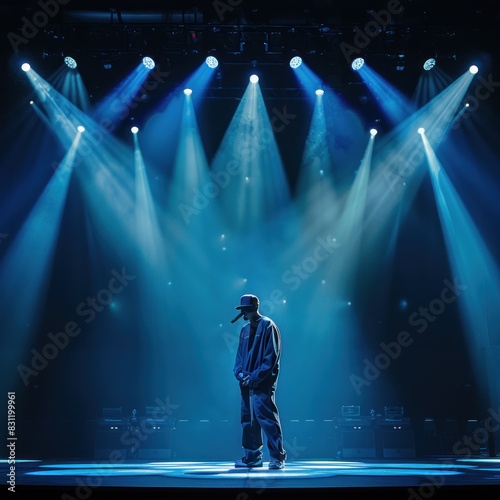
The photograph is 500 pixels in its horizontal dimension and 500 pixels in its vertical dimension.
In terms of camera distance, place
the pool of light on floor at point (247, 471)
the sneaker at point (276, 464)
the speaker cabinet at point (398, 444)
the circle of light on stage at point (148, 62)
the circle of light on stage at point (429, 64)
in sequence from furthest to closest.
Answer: the circle of light on stage at point (429, 64)
the circle of light on stage at point (148, 62)
the speaker cabinet at point (398, 444)
the sneaker at point (276, 464)
the pool of light on floor at point (247, 471)

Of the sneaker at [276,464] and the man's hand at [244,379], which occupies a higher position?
the man's hand at [244,379]

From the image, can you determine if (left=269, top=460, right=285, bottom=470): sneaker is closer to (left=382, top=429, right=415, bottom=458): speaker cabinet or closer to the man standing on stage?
the man standing on stage

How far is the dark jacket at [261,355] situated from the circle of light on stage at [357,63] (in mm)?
5921

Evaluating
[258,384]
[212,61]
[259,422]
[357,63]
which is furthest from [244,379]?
[357,63]

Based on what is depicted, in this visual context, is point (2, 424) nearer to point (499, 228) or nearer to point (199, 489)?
point (199, 489)

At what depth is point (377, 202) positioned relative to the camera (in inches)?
472

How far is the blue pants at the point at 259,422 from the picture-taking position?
586 centimetres

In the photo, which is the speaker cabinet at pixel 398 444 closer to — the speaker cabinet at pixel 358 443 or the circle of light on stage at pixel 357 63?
the speaker cabinet at pixel 358 443

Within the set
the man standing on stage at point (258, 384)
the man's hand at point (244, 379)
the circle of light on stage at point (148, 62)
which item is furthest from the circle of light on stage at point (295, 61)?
the man's hand at point (244, 379)

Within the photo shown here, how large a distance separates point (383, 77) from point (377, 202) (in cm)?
255

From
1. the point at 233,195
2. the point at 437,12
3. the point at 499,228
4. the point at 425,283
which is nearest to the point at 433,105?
the point at 437,12

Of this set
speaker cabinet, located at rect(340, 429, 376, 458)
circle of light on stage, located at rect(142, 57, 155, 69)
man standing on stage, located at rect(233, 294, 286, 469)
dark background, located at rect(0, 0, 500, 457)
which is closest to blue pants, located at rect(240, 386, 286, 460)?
man standing on stage, located at rect(233, 294, 286, 469)

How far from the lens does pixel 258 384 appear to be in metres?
5.91

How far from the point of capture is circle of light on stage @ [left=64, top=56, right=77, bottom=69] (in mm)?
10102
